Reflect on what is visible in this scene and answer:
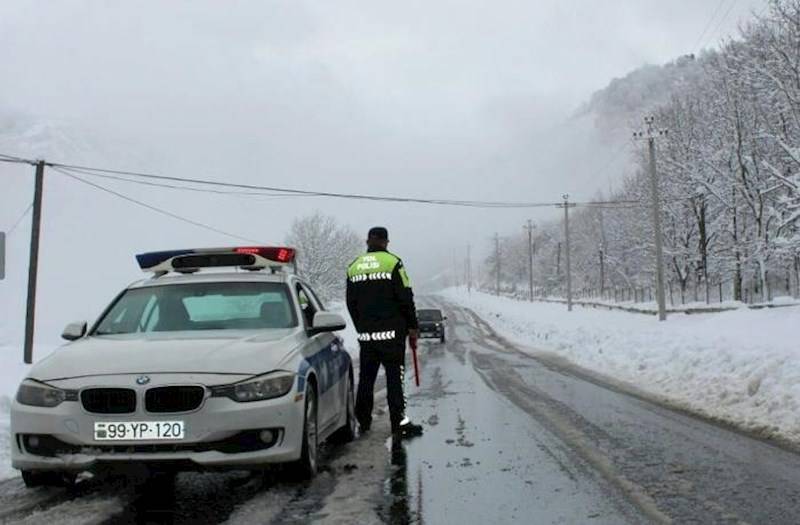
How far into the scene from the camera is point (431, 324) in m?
30.7

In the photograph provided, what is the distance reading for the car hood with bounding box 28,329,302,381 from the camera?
4449 millimetres

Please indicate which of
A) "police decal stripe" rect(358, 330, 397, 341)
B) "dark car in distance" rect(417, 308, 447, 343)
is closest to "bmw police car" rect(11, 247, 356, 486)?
"police decal stripe" rect(358, 330, 397, 341)

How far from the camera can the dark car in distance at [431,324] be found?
99.9 feet

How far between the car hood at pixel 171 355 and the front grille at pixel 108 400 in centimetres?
12

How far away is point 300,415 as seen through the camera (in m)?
4.68

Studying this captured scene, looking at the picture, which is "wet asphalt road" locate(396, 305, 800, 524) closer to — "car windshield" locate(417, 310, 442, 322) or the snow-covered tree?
"car windshield" locate(417, 310, 442, 322)

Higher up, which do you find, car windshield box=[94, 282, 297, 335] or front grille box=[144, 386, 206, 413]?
car windshield box=[94, 282, 297, 335]

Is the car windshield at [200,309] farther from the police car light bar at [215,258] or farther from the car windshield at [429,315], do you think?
the car windshield at [429,315]

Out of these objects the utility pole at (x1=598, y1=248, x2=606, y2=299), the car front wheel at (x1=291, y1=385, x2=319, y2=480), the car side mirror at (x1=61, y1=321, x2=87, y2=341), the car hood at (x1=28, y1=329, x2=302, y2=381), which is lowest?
the car front wheel at (x1=291, y1=385, x2=319, y2=480)

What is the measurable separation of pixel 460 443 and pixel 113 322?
3.21 metres

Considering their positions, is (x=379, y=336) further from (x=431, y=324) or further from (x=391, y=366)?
(x=431, y=324)

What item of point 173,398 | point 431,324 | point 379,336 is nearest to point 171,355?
point 173,398

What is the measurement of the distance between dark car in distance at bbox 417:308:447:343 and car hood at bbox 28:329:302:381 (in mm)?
25252

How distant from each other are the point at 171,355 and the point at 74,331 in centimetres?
142
